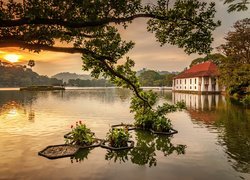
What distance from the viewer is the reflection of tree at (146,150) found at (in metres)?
16.5

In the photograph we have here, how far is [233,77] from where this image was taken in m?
57.8

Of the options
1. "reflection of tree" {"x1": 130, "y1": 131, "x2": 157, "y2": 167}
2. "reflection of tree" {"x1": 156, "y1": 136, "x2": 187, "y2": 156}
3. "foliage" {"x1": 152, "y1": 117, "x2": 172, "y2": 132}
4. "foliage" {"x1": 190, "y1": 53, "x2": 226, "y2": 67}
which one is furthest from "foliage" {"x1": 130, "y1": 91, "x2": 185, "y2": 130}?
"foliage" {"x1": 190, "y1": 53, "x2": 226, "y2": 67}

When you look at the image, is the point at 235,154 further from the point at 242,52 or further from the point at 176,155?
the point at 242,52

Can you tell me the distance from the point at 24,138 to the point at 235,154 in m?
15.2

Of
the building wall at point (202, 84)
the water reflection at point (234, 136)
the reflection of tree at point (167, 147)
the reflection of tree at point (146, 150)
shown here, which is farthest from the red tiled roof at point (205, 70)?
the reflection of tree at point (167, 147)

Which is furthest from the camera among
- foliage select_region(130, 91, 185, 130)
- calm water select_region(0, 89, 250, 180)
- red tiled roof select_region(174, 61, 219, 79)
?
red tiled roof select_region(174, 61, 219, 79)

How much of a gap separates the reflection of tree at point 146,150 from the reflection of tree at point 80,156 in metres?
1.33

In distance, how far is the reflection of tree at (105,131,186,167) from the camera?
→ 16.5 m

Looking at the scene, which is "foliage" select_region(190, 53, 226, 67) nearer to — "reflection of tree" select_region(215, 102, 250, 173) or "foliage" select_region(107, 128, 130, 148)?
"reflection of tree" select_region(215, 102, 250, 173)

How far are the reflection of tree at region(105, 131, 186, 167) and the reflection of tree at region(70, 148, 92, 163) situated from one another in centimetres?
133

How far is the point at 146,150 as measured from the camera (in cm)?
1872

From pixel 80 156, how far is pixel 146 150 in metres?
4.48

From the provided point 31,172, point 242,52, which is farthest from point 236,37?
point 31,172

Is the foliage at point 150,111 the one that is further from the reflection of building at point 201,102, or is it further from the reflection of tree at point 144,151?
the reflection of building at point 201,102
